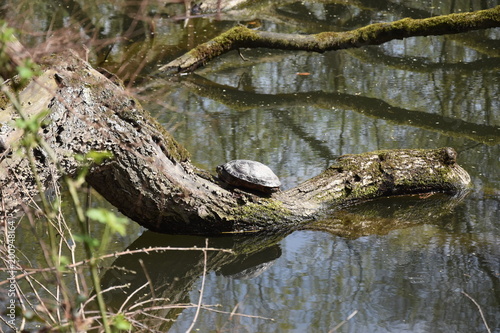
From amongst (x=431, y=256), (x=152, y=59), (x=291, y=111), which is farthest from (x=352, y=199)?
(x=152, y=59)

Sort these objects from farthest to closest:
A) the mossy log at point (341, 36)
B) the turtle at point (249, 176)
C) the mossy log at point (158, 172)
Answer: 1. the mossy log at point (341, 36)
2. the turtle at point (249, 176)
3. the mossy log at point (158, 172)

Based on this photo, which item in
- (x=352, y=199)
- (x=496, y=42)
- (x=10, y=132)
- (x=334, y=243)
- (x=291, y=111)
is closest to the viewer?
(x=10, y=132)

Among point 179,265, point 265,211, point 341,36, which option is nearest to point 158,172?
point 179,265

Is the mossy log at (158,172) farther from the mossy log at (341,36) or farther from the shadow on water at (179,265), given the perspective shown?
the mossy log at (341,36)

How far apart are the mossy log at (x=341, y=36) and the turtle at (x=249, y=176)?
493cm

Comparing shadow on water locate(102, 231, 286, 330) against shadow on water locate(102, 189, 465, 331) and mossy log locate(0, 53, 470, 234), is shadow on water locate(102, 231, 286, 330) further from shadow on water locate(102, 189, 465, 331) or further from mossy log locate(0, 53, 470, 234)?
mossy log locate(0, 53, 470, 234)

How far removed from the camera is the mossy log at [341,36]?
30.5 ft

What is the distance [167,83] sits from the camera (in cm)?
1010

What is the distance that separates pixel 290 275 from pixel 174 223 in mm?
1127

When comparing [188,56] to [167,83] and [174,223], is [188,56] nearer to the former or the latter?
[167,83]

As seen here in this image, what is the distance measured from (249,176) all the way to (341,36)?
517cm

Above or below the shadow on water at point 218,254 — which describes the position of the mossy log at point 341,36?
above

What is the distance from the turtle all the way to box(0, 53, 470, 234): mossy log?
0.27 feet

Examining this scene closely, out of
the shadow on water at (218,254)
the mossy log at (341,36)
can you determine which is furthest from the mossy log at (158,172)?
the mossy log at (341,36)
